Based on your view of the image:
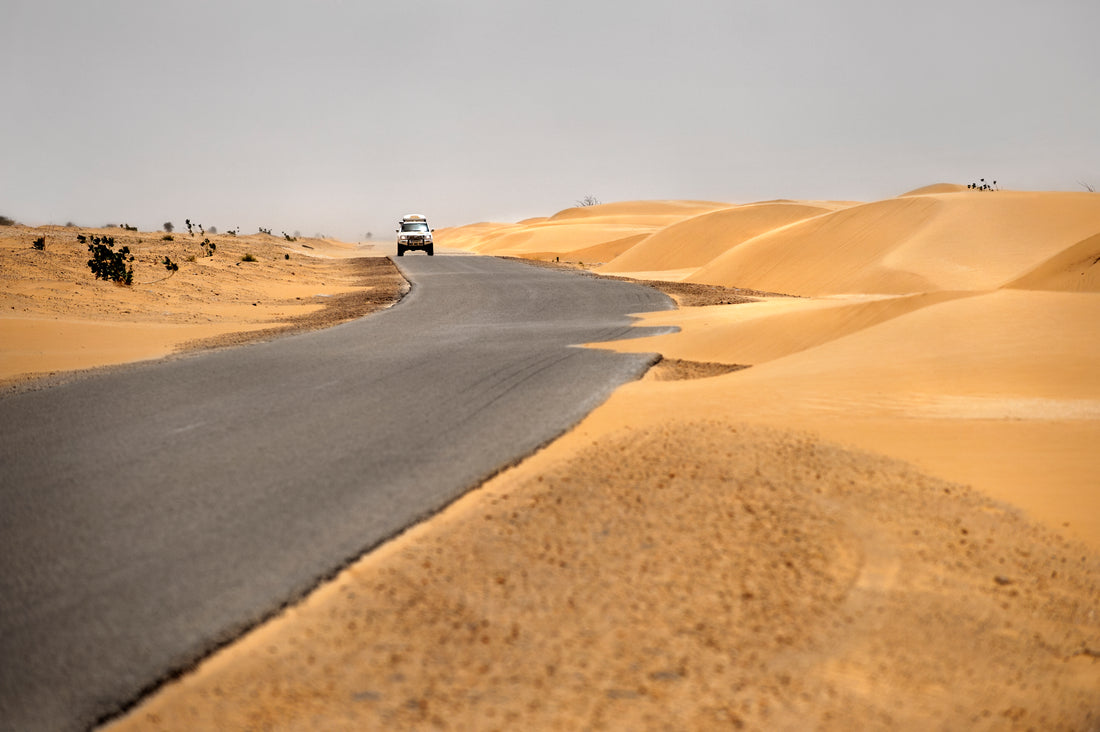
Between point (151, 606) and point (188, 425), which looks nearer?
point (151, 606)

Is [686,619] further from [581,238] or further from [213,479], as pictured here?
[581,238]

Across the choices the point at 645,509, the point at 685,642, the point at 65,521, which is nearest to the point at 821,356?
the point at 645,509

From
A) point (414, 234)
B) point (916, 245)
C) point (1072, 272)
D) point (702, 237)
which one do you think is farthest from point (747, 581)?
point (414, 234)

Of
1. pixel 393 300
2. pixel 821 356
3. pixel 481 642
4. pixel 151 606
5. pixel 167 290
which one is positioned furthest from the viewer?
pixel 167 290

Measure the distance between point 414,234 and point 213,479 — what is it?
57.1 m

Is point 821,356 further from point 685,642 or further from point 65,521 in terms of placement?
point 65,521

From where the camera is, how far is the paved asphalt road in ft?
13.2

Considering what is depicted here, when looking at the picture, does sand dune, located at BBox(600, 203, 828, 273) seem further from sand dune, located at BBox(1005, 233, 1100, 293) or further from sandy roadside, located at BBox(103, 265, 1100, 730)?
sandy roadside, located at BBox(103, 265, 1100, 730)

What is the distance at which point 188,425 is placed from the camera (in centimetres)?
815

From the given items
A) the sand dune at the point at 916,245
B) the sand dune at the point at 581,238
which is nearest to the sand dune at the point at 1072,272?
the sand dune at the point at 916,245

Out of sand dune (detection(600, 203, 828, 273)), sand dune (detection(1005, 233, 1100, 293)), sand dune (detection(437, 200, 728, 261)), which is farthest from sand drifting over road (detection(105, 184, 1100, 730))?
sand dune (detection(437, 200, 728, 261))

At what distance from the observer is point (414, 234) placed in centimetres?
6212

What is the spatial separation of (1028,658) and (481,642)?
2.50 metres

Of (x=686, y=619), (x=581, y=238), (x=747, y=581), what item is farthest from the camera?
(x=581, y=238)
